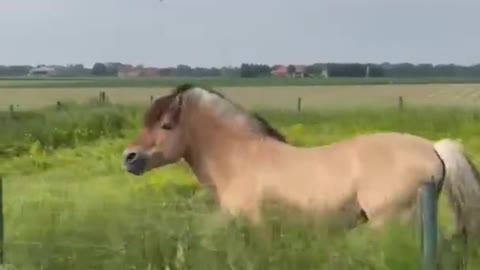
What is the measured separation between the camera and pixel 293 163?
7219 mm

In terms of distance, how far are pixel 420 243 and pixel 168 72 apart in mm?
74216

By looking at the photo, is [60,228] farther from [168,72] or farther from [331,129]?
[168,72]

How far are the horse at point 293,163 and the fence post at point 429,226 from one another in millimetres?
668

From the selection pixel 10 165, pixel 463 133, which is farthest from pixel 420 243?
pixel 463 133

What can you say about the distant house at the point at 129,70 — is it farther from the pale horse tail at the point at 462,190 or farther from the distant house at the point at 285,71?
the pale horse tail at the point at 462,190

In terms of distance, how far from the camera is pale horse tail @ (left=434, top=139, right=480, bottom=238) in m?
6.80

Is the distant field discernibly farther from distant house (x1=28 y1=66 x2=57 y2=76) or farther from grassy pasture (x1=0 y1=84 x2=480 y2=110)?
distant house (x1=28 y1=66 x2=57 y2=76)

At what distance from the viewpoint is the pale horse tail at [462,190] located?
6.80m

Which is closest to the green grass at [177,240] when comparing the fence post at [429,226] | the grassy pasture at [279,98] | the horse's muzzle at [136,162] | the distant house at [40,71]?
the fence post at [429,226]

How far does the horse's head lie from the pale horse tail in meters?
2.14

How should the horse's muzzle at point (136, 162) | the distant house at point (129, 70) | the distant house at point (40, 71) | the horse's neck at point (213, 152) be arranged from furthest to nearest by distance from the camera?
1. the distant house at point (40, 71)
2. the distant house at point (129, 70)
3. the horse's muzzle at point (136, 162)
4. the horse's neck at point (213, 152)

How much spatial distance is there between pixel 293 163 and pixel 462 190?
1187 mm

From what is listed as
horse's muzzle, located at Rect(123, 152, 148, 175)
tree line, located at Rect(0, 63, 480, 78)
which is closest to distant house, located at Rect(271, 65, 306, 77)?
tree line, located at Rect(0, 63, 480, 78)

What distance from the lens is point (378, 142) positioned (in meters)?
6.96
